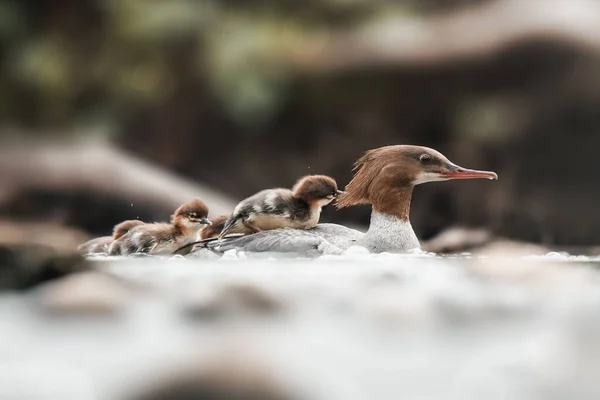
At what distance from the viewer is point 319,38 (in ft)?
3.09

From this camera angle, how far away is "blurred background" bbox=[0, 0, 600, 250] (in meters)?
0.94

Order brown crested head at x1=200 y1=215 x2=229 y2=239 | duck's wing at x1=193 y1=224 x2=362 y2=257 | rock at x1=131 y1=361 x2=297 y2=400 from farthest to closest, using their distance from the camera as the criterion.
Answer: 1. brown crested head at x1=200 y1=215 x2=229 y2=239
2. duck's wing at x1=193 y1=224 x2=362 y2=257
3. rock at x1=131 y1=361 x2=297 y2=400

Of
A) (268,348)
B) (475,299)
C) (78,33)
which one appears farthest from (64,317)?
(78,33)

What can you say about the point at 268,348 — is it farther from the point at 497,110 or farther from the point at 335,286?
the point at 497,110

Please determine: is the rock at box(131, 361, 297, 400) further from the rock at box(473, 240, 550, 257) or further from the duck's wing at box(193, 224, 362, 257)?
the rock at box(473, 240, 550, 257)

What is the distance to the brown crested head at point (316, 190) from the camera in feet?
2.83

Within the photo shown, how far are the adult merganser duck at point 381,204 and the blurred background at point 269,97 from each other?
0.03m

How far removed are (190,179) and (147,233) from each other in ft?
0.38

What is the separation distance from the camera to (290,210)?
862mm

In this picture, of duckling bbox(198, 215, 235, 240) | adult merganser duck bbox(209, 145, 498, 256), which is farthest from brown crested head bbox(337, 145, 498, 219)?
duckling bbox(198, 215, 235, 240)

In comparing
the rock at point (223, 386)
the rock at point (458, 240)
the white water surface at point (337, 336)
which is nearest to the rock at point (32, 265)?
the white water surface at point (337, 336)

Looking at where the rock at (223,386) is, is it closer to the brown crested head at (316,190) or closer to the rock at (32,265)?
the rock at (32,265)

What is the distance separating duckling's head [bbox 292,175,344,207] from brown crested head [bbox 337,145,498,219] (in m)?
0.02

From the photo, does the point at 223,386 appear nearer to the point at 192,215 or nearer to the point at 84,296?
the point at 84,296
